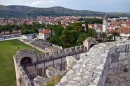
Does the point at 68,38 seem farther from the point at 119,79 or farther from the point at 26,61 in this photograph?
the point at 119,79

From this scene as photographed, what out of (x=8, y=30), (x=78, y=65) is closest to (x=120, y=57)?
(x=78, y=65)

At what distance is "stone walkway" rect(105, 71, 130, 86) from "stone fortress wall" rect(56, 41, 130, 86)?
0.13 meters

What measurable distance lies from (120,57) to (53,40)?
33034mm

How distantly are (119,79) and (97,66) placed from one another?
Answer: 1845 mm

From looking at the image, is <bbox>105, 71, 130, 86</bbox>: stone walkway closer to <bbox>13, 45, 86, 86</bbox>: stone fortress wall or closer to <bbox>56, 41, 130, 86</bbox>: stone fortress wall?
<bbox>56, 41, 130, 86</bbox>: stone fortress wall

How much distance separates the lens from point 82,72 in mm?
4191

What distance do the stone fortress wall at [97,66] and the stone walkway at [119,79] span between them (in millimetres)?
132

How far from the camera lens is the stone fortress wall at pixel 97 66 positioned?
3.76 meters

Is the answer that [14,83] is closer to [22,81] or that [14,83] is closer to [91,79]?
[22,81]

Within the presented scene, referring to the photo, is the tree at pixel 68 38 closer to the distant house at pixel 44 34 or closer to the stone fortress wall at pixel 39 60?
the distant house at pixel 44 34

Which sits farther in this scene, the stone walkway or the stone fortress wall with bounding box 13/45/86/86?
the stone fortress wall with bounding box 13/45/86/86

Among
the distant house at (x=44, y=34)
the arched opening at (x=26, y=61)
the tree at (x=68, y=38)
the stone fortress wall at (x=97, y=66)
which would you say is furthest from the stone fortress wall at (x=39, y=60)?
the distant house at (x=44, y=34)

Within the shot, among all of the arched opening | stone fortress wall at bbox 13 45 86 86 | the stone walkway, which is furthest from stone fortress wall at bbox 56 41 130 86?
the arched opening

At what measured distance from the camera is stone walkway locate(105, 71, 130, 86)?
18.8ft
